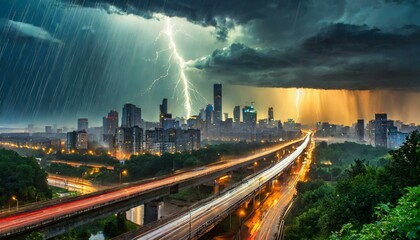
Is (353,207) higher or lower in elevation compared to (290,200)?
higher

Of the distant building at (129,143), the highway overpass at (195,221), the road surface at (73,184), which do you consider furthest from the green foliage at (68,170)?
the highway overpass at (195,221)

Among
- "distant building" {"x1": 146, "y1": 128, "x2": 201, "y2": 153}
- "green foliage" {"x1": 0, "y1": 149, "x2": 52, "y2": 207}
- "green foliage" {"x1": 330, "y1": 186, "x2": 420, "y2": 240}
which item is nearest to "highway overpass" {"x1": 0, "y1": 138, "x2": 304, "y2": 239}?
"green foliage" {"x1": 0, "y1": 149, "x2": 52, "y2": 207}

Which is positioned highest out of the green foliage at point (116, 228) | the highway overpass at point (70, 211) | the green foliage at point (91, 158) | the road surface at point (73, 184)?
the highway overpass at point (70, 211)

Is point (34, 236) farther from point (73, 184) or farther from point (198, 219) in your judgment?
point (73, 184)

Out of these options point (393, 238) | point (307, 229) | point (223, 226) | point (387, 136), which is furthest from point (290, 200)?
point (387, 136)

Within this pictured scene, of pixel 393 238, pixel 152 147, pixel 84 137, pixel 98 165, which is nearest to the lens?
pixel 393 238

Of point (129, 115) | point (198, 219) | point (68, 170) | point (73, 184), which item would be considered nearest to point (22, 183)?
point (73, 184)

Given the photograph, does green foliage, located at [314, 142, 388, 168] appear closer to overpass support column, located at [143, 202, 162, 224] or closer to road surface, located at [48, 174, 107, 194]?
road surface, located at [48, 174, 107, 194]

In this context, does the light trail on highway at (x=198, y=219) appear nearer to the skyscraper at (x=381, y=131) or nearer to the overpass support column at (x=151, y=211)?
the overpass support column at (x=151, y=211)

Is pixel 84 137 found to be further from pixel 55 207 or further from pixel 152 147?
pixel 55 207
